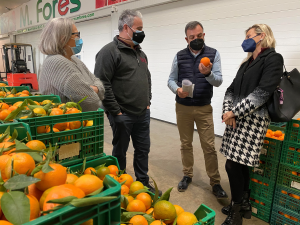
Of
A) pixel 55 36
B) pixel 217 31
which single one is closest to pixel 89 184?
pixel 55 36

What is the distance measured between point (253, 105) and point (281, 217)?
1.07m

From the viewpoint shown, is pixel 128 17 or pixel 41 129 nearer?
pixel 41 129

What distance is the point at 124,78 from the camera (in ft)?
7.18

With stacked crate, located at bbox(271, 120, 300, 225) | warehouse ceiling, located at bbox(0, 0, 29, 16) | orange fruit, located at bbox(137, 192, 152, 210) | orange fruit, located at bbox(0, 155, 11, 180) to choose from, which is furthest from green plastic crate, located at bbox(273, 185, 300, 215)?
warehouse ceiling, located at bbox(0, 0, 29, 16)

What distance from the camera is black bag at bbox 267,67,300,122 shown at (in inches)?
68.7

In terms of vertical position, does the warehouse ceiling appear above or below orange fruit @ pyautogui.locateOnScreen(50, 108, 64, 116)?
above

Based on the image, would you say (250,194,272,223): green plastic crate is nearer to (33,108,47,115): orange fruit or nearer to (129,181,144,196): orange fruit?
(129,181,144,196): orange fruit

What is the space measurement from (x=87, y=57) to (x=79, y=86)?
279 inches

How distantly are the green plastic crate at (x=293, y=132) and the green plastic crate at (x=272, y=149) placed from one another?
10cm

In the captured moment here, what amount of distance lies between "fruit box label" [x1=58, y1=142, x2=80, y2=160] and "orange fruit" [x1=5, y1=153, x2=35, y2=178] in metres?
0.58

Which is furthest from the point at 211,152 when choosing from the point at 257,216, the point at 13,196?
the point at 13,196

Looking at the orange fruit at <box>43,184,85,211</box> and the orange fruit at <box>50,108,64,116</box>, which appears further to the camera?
the orange fruit at <box>50,108,64,116</box>

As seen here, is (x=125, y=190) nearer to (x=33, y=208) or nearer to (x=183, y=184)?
(x=33, y=208)

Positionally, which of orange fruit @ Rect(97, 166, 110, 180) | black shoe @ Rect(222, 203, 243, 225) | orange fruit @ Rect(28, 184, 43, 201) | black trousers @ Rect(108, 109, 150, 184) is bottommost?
black shoe @ Rect(222, 203, 243, 225)
